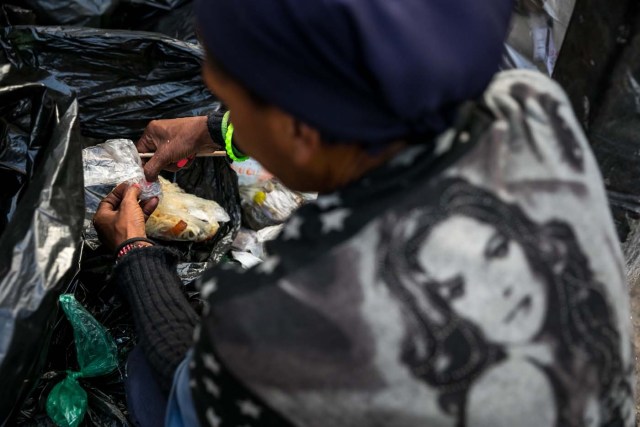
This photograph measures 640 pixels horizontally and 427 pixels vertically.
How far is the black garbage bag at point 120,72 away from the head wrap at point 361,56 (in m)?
1.29

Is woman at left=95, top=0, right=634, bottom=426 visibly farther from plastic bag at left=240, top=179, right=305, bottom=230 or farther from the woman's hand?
plastic bag at left=240, top=179, right=305, bottom=230

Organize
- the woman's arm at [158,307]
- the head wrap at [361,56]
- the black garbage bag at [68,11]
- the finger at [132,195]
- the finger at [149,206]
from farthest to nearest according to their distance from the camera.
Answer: the black garbage bag at [68,11], the finger at [149,206], the finger at [132,195], the woman's arm at [158,307], the head wrap at [361,56]

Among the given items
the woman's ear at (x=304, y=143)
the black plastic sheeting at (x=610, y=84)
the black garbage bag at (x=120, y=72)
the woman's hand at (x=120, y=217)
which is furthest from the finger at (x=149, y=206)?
the black plastic sheeting at (x=610, y=84)

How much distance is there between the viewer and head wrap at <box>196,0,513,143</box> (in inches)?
28.6

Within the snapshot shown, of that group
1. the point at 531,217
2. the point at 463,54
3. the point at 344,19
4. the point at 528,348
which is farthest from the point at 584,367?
the point at 344,19

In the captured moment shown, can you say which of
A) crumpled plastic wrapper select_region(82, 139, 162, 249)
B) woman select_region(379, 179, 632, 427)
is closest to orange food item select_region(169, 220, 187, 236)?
crumpled plastic wrapper select_region(82, 139, 162, 249)

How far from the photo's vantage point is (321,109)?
30.4 inches

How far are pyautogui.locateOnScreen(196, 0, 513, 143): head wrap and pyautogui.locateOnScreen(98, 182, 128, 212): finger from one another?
925 millimetres

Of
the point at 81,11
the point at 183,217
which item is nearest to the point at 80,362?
the point at 183,217

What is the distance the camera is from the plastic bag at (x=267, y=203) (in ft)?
7.09

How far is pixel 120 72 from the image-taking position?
2062mm

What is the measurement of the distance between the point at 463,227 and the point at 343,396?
0.25 meters

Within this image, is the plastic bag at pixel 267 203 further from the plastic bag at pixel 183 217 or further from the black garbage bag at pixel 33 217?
the black garbage bag at pixel 33 217

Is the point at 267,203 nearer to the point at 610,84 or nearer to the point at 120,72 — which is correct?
the point at 120,72
